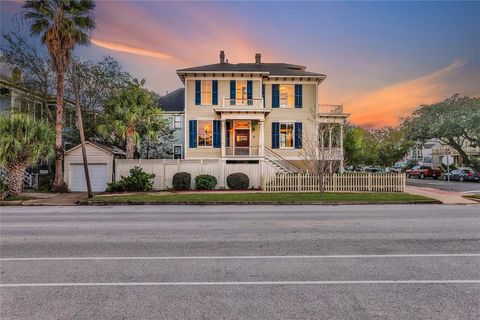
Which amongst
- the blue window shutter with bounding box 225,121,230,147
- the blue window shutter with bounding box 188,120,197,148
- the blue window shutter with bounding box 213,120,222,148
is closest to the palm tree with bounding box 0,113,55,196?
the blue window shutter with bounding box 188,120,197,148

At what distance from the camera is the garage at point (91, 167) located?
78.4 feet

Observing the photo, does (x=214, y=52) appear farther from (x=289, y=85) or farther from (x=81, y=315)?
(x=81, y=315)

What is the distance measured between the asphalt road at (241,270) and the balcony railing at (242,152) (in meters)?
16.4

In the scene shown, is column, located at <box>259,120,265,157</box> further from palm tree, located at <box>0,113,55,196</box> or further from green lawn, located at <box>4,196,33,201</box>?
green lawn, located at <box>4,196,33,201</box>

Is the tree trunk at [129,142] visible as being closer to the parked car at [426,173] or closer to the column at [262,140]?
the column at [262,140]

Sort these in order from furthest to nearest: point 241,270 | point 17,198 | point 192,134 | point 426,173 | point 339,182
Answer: point 426,173 → point 192,134 → point 339,182 → point 17,198 → point 241,270

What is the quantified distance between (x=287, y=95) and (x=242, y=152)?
6.86m

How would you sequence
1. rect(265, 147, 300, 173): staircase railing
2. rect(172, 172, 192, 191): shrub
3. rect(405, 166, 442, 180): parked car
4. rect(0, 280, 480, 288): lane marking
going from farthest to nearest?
rect(405, 166, 442, 180): parked car → rect(265, 147, 300, 173): staircase railing → rect(172, 172, 192, 191): shrub → rect(0, 280, 480, 288): lane marking

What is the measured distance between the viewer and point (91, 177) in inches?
955

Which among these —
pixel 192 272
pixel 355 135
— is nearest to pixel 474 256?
pixel 192 272

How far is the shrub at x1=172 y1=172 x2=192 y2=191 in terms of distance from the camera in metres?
23.3

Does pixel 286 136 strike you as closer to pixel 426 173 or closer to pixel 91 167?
pixel 91 167

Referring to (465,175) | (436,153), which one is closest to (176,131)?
(465,175)

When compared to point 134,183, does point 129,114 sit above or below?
above
